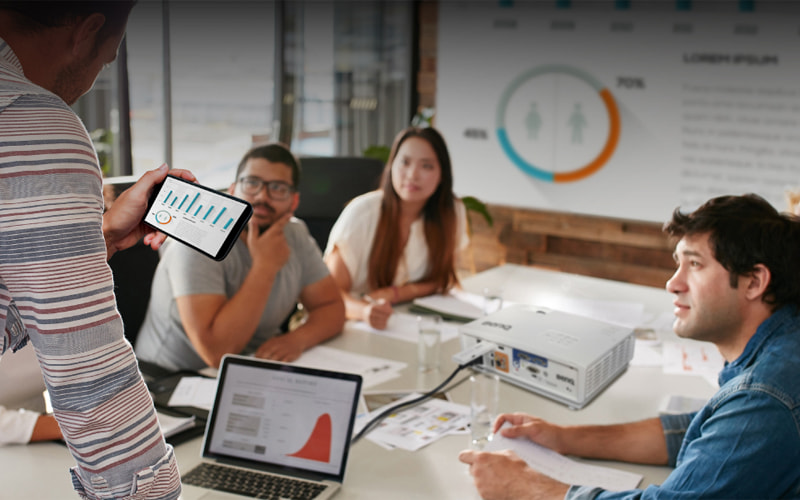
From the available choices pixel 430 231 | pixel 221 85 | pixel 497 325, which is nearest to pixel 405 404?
pixel 497 325

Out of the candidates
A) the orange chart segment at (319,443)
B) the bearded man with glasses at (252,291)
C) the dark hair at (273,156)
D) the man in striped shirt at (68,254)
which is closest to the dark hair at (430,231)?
the bearded man with glasses at (252,291)

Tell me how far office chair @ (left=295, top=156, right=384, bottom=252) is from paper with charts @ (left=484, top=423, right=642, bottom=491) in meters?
1.68

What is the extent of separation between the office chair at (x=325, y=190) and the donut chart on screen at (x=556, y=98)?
5.16ft

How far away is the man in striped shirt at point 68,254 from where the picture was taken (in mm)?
681

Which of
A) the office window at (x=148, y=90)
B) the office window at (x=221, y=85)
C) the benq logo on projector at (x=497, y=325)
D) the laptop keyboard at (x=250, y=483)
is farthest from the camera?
the office window at (x=221, y=85)

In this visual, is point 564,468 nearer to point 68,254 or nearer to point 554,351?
point 554,351

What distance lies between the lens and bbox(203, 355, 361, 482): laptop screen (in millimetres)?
1398

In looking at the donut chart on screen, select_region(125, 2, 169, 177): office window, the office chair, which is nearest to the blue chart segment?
the office chair

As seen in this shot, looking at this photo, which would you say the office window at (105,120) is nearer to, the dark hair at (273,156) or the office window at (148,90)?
the office window at (148,90)

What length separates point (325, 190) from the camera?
10.2 ft

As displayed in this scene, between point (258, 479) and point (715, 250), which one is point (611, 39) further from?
point (258, 479)

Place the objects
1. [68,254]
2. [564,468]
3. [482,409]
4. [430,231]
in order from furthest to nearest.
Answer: [430,231] → [482,409] → [564,468] → [68,254]

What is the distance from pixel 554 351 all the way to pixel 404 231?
1.24m

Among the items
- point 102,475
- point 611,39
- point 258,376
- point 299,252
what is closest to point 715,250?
point 258,376
